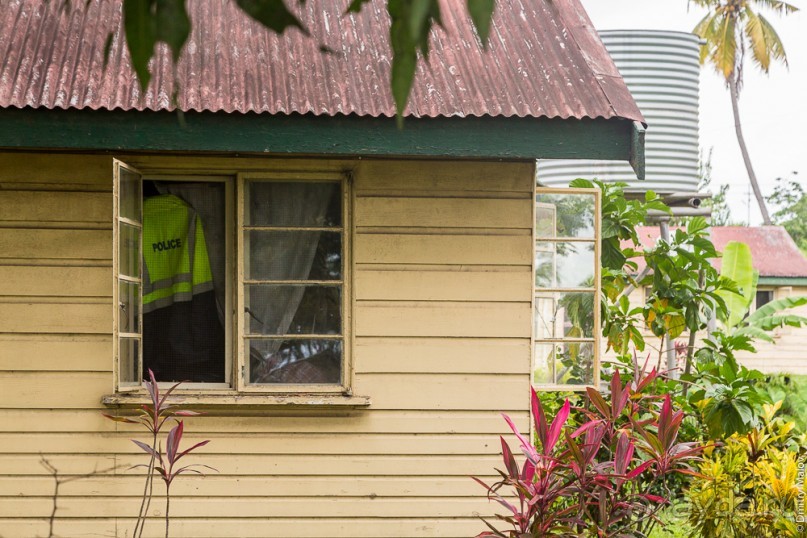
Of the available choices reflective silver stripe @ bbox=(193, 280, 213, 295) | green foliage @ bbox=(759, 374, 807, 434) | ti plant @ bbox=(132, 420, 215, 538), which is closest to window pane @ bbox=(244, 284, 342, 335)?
reflective silver stripe @ bbox=(193, 280, 213, 295)

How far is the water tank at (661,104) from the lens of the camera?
392 inches

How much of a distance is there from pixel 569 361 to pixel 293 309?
1.66 meters

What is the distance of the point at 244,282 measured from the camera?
17.6ft

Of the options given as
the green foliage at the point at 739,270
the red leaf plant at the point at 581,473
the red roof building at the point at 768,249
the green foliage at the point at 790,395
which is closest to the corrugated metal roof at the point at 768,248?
the red roof building at the point at 768,249

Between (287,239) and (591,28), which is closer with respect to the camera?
(287,239)

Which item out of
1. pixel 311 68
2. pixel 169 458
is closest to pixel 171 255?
pixel 169 458

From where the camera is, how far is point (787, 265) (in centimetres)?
2128

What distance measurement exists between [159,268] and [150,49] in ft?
14.1

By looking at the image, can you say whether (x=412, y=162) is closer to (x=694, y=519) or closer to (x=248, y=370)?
(x=248, y=370)

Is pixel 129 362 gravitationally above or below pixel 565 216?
below

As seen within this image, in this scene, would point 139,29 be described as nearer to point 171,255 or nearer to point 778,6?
point 171,255

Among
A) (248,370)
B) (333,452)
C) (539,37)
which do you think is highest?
(539,37)

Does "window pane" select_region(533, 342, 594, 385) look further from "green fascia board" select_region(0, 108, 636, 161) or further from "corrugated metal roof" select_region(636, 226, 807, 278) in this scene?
"corrugated metal roof" select_region(636, 226, 807, 278)

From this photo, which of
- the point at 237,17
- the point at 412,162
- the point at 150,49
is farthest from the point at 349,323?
the point at 150,49
